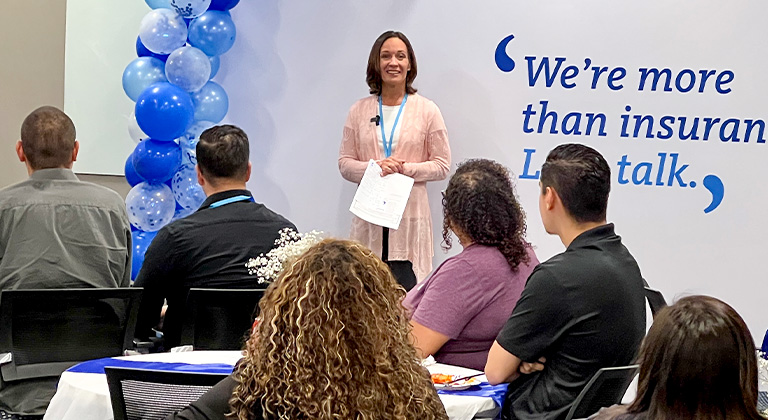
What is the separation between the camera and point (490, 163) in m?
3.27

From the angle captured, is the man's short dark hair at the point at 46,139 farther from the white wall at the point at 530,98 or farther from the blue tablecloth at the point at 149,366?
the white wall at the point at 530,98

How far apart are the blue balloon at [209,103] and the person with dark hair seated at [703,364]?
4.59 metres

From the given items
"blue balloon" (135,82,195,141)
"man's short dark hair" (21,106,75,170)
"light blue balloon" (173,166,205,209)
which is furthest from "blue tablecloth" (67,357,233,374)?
"light blue balloon" (173,166,205,209)

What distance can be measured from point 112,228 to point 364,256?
210cm

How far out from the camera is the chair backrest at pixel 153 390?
2.03 meters

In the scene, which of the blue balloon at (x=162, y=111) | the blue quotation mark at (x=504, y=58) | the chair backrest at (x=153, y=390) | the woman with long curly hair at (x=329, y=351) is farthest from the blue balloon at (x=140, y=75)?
the woman with long curly hair at (x=329, y=351)

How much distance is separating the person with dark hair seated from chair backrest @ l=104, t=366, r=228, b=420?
35.6 inches

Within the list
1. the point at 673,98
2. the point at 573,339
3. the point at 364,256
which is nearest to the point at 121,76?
the point at 673,98

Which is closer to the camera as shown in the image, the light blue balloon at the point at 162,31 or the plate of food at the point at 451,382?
the plate of food at the point at 451,382

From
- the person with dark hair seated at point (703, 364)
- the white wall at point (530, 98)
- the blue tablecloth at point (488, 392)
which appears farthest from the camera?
the white wall at point (530, 98)

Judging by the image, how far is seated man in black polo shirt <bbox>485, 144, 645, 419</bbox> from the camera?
260 centimetres

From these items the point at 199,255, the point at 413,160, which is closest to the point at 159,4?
the point at 413,160

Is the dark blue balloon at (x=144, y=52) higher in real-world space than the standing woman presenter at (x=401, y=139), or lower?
higher

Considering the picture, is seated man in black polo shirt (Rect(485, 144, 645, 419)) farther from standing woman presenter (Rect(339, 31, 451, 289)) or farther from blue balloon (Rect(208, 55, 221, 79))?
blue balloon (Rect(208, 55, 221, 79))
